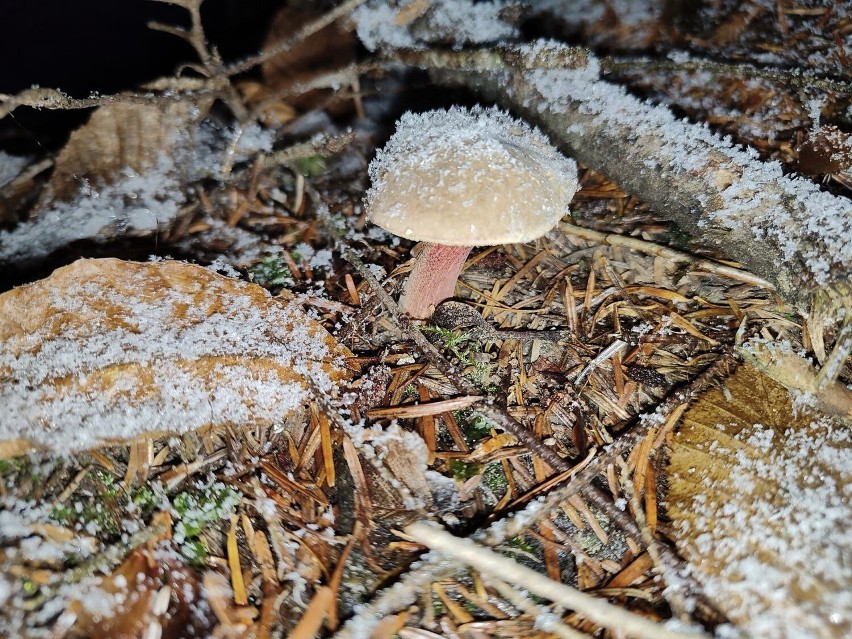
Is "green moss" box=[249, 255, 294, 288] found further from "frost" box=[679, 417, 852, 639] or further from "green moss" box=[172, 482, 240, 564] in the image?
"frost" box=[679, 417, 852, 639]

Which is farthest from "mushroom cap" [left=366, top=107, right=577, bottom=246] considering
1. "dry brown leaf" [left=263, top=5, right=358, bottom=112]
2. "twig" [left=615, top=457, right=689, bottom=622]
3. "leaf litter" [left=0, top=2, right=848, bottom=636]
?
"dry brown leaf" [left=263, top=5, right=358, bottom=112]

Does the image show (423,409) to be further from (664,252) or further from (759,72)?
(759,72)

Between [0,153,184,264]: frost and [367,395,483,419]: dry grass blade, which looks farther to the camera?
[0,153,184,264]: frost

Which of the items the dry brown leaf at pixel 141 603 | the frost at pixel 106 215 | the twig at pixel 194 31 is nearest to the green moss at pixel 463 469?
the dry brown leaf at pixel 141 603

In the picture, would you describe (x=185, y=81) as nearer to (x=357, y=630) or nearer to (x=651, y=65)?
(x=651, y=65)

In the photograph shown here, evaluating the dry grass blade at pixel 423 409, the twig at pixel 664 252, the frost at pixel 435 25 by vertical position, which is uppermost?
the frost at pixel 435 25

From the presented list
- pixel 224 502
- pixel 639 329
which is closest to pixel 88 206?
pixel 224 502

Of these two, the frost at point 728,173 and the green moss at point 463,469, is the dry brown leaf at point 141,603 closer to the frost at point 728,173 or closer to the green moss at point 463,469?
the green moss at point 463,469
